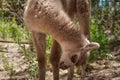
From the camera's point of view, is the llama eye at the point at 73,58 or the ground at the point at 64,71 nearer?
the llama eye at the point at 73,58

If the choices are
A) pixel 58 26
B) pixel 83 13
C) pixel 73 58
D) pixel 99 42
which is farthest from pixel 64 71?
pixel 58 26

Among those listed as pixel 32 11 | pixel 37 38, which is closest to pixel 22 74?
pixel 37 38

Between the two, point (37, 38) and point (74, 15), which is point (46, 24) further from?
point (74, 15)

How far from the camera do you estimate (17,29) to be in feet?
24.4

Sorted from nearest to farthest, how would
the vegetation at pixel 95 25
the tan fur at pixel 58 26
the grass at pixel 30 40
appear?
the tan fur at pixel 58 26, the grass at pixel 30 40, the vegetation at pixel 95 25

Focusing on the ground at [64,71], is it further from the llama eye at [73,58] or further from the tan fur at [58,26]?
the llama eye at [73,58]

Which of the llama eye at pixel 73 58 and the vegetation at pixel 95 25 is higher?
the vegetation at pixel 95 25

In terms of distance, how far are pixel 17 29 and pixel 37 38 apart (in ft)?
7.34

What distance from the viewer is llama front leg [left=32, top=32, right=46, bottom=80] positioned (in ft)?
17.3

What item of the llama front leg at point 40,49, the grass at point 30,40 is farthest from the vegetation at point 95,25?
the llama front leg at point 40,49

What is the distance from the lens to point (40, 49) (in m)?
5.41

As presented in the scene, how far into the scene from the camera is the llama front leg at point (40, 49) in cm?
529

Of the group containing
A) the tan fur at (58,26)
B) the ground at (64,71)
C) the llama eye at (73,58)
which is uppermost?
the tan fur at (58,26)

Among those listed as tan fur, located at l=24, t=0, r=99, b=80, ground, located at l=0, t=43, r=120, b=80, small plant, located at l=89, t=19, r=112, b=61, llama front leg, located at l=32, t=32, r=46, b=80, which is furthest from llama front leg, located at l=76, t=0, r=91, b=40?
small plant, located at l=89, t=19, r=112, b=61
